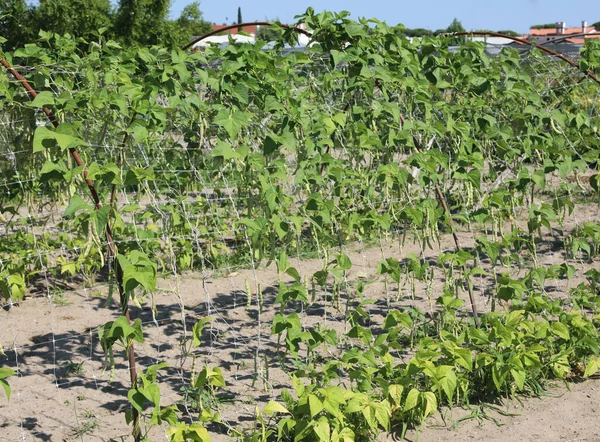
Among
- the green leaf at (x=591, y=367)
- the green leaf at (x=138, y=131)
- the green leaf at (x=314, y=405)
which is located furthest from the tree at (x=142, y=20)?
the green leaf at (x=314, y=405)

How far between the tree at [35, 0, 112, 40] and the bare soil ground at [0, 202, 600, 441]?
9969 millimetres

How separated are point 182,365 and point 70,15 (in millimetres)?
11950

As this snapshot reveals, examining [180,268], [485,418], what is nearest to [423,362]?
[485,418]

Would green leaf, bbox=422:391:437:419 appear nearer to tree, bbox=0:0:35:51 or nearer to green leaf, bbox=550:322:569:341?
green leaf, bbox=550:322:569:341

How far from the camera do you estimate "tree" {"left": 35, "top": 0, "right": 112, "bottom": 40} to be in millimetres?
14086

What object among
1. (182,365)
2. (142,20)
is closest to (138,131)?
(182,365)

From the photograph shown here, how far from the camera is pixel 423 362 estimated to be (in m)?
3.48

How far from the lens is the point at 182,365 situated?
3723mm

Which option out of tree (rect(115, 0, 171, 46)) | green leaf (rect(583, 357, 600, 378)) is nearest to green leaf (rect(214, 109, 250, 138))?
green leaf (rect(583, 357, 600, 378))

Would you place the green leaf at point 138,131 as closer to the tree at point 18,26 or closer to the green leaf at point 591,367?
the green leaf at point 591,367

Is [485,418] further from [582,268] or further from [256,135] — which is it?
[582,268]

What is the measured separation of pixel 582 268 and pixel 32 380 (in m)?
3.54

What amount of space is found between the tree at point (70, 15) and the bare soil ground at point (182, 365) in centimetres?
997

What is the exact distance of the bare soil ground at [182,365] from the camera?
11.5ft
